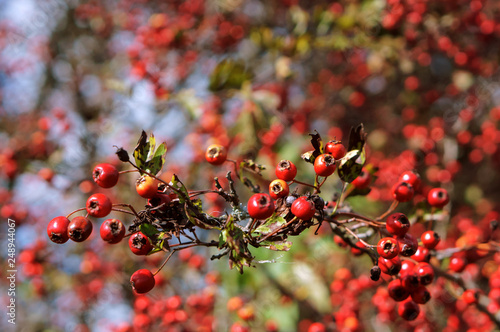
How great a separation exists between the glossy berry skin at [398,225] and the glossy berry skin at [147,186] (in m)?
1.05

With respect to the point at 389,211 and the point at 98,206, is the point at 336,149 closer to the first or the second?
the point at 389,211

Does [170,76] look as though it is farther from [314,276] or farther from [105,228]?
[105,228]

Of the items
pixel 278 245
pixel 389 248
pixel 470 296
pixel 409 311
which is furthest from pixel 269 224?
pixel 470 296

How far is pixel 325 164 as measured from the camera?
158cm

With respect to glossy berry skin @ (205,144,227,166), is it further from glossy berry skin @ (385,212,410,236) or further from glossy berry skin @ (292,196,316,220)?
glossy berry skin @ (385,212,410,236)

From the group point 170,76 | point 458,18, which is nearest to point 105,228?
point 170,76

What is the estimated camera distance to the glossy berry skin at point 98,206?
1.62m

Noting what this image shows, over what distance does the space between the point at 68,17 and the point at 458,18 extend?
6948 mm

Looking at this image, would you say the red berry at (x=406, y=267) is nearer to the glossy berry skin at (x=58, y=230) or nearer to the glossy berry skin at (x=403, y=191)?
the glossy berry skin at (x=403, y=191)

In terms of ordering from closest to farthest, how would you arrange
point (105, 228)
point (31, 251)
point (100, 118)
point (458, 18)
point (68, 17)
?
point (105, 228) → point (31, 251) → point (458, 18) → point (100, 118) → point (68, 17)

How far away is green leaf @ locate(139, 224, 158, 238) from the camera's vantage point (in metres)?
1.45

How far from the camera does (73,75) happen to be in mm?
7070

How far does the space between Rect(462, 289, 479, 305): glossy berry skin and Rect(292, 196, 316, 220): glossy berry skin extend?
135 centimetres

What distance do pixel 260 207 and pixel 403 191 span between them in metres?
0.86
